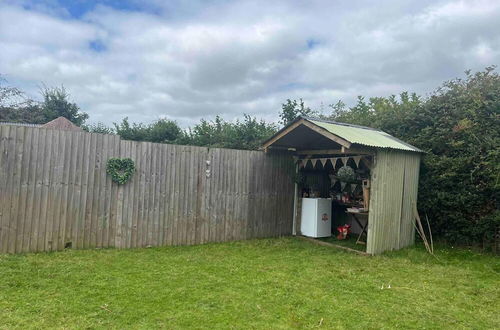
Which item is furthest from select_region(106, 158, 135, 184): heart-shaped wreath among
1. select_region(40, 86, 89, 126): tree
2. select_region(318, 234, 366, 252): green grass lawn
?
select_region(40, 86, 89, 126): tree

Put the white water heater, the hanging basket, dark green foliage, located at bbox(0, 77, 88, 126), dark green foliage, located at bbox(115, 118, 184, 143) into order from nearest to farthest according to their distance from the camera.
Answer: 1. the hanging basket
2. the white water heater
3. dark green foliage, located at bbox(115, 118, 184, 143)
4. dark green foliage, located at bbox(0, 77, 88, 126)

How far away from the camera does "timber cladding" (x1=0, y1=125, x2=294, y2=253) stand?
182 inches

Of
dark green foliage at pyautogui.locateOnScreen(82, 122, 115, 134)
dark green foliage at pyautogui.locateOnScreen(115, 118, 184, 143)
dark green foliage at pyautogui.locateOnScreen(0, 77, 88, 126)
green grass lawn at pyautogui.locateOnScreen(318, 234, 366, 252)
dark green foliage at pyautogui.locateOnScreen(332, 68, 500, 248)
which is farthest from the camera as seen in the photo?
dark green foliage at pyautogui.locateOnScreen(0, 77, 88, 126)

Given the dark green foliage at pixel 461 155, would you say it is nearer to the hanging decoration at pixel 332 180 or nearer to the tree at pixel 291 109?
the hanging decoration at pixel 332 180

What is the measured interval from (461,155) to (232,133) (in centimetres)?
759

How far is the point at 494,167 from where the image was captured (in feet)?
18.0

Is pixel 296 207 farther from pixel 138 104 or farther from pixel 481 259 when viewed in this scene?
pixel 138 104

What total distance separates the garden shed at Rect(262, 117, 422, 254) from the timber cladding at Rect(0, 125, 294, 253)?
1.36 ft

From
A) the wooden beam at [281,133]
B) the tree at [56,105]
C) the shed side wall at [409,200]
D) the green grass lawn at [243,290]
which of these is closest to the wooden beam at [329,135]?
the wooden beam at [281,133]

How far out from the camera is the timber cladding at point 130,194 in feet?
15.1

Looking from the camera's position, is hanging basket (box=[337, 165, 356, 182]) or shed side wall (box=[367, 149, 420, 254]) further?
hanging basket (box=[337, 165, 356, 182])

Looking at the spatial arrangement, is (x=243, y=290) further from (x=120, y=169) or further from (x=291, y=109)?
(x=291, y=109)

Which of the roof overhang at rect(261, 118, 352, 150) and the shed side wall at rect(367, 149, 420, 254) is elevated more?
the roof overhang at rect(261, 118, 352, 150)

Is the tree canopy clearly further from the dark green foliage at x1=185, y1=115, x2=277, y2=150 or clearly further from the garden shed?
the dark green foliage at x1=185, y1=115, x2=277, y2=150
